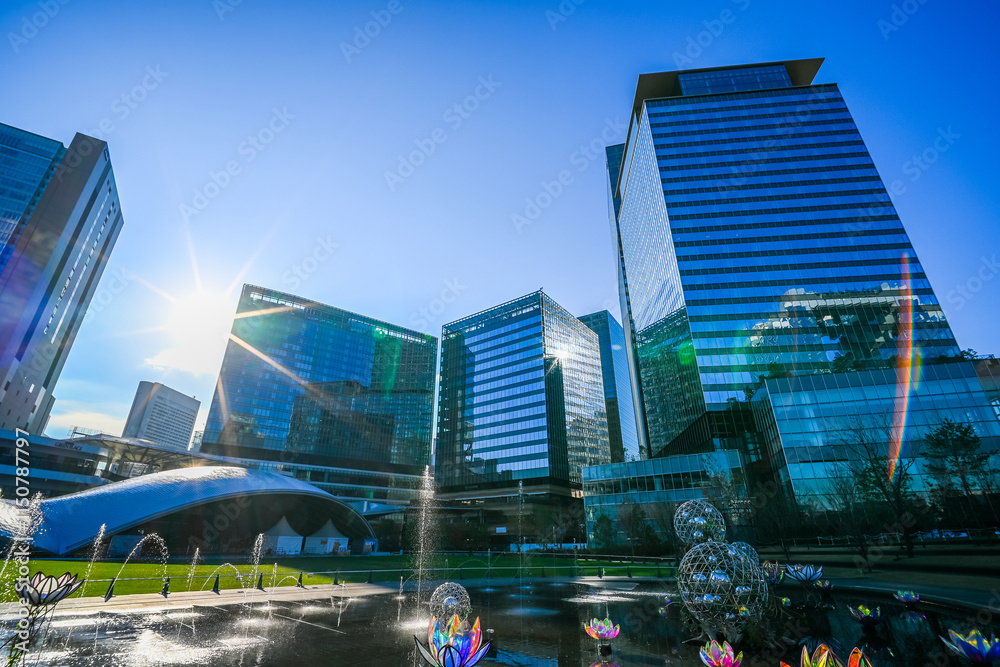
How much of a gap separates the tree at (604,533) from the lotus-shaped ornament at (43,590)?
2318 inches

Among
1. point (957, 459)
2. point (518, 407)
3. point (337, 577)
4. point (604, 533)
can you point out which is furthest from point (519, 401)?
point (337, 577)

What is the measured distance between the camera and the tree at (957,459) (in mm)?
35156

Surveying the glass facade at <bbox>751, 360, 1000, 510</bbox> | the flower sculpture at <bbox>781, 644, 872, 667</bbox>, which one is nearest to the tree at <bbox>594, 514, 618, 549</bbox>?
the glass facade at <bbox>751, 360, 1000, 510</bbox>

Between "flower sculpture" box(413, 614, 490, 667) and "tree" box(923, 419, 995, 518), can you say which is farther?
"tree" box(923, 419, 995, 518)

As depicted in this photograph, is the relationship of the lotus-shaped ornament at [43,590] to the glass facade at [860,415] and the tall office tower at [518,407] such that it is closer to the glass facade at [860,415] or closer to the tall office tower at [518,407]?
the glass facade at [860,415]

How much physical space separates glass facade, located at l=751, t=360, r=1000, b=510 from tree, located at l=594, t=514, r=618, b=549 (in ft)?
72.8

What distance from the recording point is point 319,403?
114 metres

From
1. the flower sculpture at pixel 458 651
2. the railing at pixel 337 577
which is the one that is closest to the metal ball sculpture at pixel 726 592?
the flower sculpture at pixel 458 651

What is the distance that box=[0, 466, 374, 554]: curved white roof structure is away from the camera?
1259 inches

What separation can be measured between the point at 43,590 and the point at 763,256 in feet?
276

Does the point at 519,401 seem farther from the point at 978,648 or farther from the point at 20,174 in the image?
the point at 20,174

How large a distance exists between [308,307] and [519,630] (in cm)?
12369

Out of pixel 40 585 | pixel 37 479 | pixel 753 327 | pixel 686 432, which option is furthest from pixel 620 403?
pixel 40 585

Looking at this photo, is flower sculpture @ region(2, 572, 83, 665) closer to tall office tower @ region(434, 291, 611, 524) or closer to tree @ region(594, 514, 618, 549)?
tree @ region(594, 514, 618, 549)
